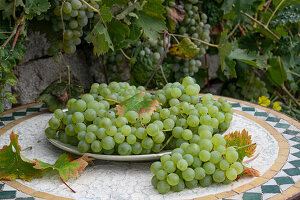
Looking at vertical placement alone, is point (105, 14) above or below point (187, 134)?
above

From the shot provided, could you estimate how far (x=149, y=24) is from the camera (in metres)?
1.33

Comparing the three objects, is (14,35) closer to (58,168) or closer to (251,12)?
(58,168)

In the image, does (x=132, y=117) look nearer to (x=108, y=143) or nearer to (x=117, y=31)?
(x=108, y=143)

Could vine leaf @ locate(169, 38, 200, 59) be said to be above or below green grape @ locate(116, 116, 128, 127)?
above

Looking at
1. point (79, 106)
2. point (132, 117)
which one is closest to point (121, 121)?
point (132, 117)

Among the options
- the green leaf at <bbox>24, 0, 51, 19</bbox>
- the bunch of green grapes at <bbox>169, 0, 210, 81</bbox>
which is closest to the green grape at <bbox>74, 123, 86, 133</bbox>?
the green leaf at <bbox>24, 0, 51, 19</bbox>

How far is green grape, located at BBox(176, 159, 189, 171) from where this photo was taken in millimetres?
765

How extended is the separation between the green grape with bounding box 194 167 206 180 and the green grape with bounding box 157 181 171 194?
7 centimetres

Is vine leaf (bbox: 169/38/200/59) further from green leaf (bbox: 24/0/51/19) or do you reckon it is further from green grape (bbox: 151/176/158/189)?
green grape (bbox: 151/176/158/189)

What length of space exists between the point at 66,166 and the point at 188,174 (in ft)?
0.96

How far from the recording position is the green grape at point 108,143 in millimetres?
869

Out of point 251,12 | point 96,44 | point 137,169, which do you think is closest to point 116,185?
point 137,169

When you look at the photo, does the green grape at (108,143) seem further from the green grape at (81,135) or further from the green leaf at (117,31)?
the green leaf at (117,31)

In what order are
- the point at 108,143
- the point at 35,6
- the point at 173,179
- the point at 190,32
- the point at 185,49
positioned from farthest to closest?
the point at 190,32 < the point at 185,49 < the point at 35,6 < the point at 108,143 < the point at 173,179
